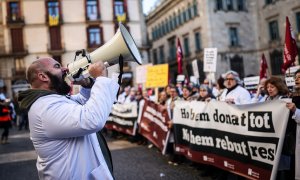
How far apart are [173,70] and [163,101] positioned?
4032 cm

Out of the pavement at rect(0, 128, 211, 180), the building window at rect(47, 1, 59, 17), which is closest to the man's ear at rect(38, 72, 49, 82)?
the pavement at rect(0, 128, 211, 180)

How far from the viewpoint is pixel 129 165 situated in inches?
332

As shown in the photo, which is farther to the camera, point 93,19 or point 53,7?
point 93,19

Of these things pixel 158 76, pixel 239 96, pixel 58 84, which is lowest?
pixel 239 96

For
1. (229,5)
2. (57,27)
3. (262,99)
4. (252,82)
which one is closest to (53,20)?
(57,27)

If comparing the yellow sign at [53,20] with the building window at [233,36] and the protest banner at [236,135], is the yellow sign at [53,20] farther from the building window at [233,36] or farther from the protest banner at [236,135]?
the protest banner at [236,135]

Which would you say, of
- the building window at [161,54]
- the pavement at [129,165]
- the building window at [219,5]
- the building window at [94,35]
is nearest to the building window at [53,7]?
the building window at [94,35]

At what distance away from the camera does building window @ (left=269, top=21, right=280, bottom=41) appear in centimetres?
3650

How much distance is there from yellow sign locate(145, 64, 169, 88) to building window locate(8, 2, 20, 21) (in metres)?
30.8

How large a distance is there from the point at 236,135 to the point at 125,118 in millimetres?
7322

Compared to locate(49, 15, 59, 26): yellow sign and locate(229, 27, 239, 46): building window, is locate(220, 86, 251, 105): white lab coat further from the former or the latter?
locate(49, 15, 59, 26): yellow sign

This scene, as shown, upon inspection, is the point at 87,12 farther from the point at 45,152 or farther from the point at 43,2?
the point at 45,152

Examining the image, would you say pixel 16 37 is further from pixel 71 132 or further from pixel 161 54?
pixel 71 132

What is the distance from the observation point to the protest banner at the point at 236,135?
197 inches
